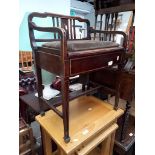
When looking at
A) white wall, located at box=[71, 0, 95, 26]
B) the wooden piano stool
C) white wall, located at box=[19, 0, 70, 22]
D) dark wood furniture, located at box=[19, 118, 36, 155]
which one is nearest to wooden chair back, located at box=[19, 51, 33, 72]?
white wall, located at box=[19, 0, 70, 22]

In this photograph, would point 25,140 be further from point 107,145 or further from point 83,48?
point 83,48

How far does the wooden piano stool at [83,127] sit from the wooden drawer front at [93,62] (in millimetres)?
354

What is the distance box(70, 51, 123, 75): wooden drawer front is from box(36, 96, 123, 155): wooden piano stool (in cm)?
35

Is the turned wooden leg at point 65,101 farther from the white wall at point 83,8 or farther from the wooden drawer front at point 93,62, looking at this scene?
the white wall at point 83,8

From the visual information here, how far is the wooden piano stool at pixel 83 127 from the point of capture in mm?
743

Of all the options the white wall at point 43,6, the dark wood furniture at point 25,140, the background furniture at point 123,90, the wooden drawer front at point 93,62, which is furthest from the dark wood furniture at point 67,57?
the white wall at point 43,6

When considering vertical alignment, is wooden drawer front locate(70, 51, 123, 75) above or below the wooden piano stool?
above

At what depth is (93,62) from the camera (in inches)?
28.0

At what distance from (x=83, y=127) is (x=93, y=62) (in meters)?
0.39

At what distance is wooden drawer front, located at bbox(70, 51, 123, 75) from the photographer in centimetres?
63

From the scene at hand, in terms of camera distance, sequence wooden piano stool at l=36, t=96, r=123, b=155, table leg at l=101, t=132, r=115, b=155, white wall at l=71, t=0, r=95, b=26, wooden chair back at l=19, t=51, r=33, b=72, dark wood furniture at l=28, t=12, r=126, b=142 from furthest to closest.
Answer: white wall at l=71, t=0, r=95, b=26, wooden chair back at l=19, t=51, r=33, b=72, table leg at l=101, t=132, r=115, b=155, wooden piano stool at l=36, t=96, r=123, b=155, dark wood furniture at l=28, t=12, r=126, b=142

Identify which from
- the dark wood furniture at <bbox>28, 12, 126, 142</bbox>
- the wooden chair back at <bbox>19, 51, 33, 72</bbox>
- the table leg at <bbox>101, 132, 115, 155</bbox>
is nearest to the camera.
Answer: the dark wood furniture at <bbox>28, 12, 126, 142</bbox>

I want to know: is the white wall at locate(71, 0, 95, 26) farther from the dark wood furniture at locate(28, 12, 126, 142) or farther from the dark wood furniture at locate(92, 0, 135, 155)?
the dark wood furniture at locate(28, 12, 126, 142)

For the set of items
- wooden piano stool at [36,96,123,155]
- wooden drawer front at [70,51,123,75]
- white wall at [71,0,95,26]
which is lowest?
wooden piano stool at [36,96,123,155]
